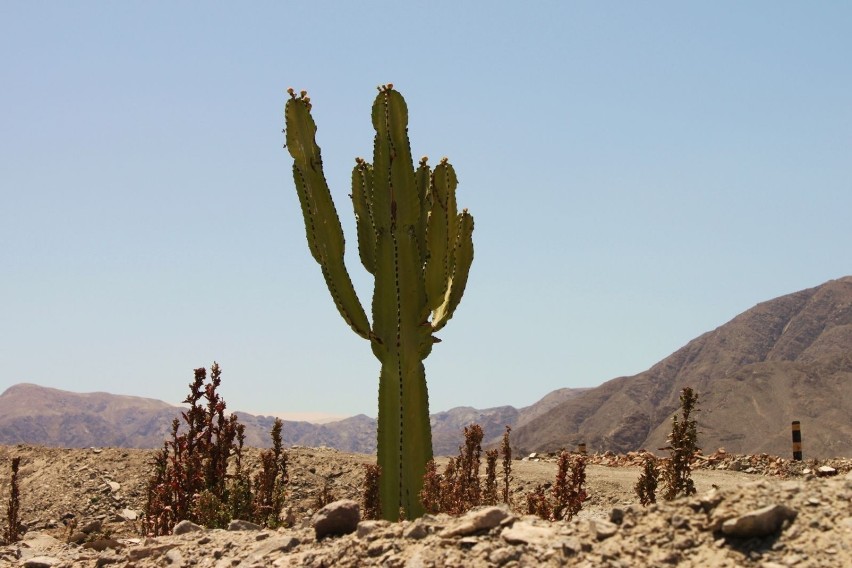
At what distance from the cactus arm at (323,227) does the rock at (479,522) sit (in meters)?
4.71

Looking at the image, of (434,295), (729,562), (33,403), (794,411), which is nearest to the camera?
(729,562)

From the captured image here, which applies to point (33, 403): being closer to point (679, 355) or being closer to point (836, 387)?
point (679, 355)

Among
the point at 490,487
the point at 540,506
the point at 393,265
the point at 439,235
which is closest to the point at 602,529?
the point at 540,506

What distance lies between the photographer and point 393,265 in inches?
355

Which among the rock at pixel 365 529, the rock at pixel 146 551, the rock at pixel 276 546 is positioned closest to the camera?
the rock at pixel 365 529

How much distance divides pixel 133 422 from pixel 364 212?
430 ft

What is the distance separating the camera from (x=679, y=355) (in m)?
73.4

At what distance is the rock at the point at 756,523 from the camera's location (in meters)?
3.98

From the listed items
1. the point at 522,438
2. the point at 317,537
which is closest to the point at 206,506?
the point at 317,537

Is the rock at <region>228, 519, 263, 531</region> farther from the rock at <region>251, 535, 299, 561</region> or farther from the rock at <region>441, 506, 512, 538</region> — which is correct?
the rock at <region>441, 506, 512, 538</region>

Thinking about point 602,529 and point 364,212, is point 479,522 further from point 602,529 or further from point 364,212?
point 364,212

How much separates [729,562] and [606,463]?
1449 cm

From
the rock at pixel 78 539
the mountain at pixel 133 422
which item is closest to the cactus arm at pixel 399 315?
the rock at pixel 78 539

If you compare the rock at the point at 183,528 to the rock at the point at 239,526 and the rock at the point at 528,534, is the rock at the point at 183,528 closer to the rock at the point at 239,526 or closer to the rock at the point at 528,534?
the rock at the point at 239,526
